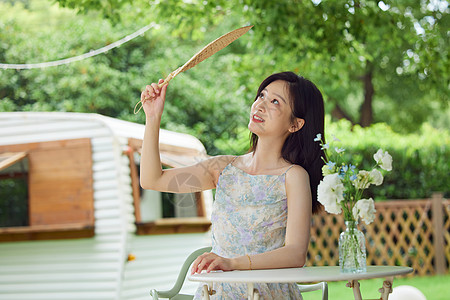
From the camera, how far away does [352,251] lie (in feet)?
6.85

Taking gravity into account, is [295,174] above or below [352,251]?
above

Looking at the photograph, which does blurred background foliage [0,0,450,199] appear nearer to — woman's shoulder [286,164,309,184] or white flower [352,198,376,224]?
woman's shoulder [286,164,309,184]

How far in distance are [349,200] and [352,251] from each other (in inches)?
6.7

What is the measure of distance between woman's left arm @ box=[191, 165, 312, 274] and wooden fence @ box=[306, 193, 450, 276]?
5.84 metres

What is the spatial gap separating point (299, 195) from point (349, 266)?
288mm

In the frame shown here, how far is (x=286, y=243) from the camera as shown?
6.75 ft

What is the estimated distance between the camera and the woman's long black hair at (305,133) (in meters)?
2.30

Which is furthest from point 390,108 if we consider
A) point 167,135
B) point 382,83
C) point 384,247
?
point 167,135

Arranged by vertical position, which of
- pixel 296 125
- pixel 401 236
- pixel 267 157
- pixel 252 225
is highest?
pixel 296 125

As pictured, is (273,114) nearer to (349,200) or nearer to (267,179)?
(267,179)

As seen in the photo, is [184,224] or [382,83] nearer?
[184,224]

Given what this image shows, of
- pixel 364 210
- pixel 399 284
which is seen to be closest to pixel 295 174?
pixel 364 210

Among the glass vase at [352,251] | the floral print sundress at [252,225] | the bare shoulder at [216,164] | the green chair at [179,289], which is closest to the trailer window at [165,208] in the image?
the green chair at [179,289]

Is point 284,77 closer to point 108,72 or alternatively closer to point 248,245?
point 248,245
